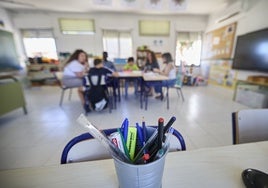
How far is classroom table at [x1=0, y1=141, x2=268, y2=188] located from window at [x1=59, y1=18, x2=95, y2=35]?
5.54m

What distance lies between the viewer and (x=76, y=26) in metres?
5.07

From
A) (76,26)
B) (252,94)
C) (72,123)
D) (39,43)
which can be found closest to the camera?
(72,123)

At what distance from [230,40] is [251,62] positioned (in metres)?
1.21

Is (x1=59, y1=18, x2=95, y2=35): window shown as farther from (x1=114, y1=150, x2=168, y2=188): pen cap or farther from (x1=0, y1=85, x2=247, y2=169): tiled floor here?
(x1=114, y1=150, x2=168, y2=188): pen cap

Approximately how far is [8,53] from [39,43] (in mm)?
1394

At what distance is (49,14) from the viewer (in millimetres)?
4930

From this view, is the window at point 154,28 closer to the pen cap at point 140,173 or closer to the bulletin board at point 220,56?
the bulletin board at point 220,56

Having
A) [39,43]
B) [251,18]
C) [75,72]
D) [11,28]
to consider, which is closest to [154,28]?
[251,18]

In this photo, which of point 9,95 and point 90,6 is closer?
point 9,95

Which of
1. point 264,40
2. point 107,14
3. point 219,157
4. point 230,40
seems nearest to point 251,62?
point 264,40

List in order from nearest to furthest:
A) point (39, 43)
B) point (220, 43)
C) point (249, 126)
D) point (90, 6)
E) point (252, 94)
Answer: point (249, 126)
point (252, 94)
point (90, 6)
point (220, 43)
point (39, 43)

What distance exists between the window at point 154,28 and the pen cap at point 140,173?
222 inches

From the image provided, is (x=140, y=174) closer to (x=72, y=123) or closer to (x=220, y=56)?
(x=72, y=123)

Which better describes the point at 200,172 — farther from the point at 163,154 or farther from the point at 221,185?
the point at 163,154
